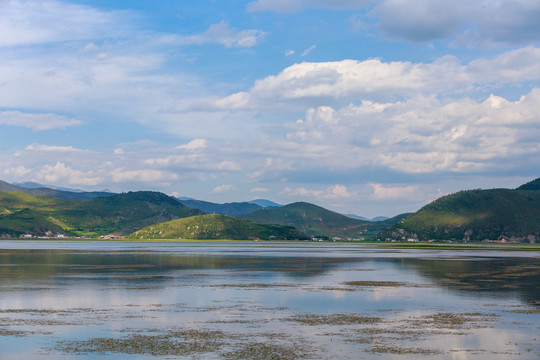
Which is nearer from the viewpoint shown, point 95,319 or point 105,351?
point 105,351

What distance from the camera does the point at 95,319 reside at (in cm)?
4350

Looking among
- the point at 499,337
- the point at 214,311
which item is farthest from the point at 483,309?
the point at 214,311

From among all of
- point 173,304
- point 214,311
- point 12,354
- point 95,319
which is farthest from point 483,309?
point 12,354

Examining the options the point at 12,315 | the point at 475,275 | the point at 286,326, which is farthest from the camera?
the point at 475,275

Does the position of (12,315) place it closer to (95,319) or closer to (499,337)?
(95,319)

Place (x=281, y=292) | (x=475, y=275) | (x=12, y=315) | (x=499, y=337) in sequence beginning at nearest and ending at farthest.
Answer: (x=499, y=337) → (x=12, y=315) → (x=281, y=292) → (x=475, y=275)

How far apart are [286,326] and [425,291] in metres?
28.1

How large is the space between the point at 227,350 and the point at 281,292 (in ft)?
98.3

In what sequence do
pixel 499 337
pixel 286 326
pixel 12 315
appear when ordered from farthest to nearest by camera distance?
pixel 12 315, pixel 286 326, pixel 499 337

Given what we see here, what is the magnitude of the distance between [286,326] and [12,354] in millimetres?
17474

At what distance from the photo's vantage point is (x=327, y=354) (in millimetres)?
32156

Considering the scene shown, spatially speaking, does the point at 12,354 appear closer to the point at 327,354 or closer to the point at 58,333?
the point at 58,333

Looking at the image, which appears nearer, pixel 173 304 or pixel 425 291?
pixel 173 304

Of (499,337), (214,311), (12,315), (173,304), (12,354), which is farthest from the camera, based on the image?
(173,304)
